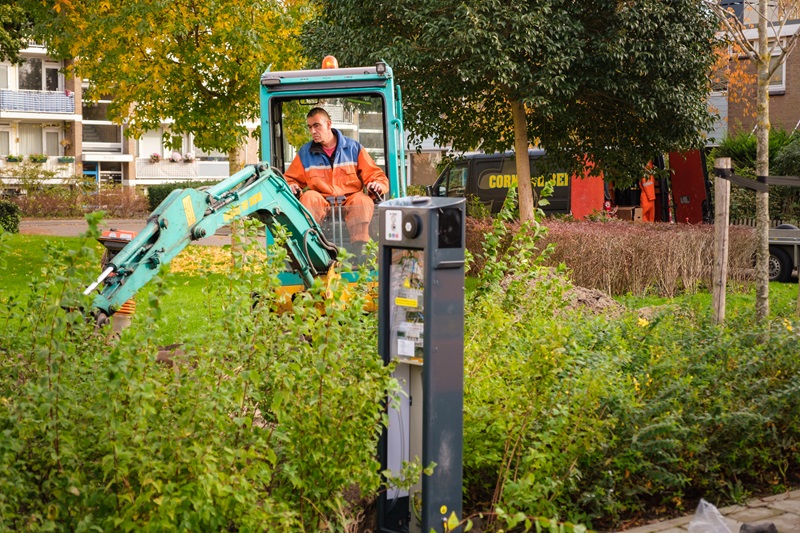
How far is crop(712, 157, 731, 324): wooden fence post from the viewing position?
27.1 feet

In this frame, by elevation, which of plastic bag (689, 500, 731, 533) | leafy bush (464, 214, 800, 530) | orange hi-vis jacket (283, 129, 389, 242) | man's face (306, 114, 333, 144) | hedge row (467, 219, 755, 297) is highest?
man's face (306, 114, 333, 144)

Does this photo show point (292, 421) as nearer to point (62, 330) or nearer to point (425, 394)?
point (425, 394)

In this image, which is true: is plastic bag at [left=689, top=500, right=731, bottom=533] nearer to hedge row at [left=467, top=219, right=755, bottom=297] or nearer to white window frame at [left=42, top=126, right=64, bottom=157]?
hedge row at [left=467, top=219, right=755, bottom=297]

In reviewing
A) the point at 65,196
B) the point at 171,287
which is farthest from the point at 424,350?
the point at 65,196

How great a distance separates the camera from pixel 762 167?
9.25m

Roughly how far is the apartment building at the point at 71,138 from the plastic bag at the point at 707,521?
4805 centimetres

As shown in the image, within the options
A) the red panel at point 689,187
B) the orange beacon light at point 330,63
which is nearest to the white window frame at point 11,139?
the red panel at point 689,187

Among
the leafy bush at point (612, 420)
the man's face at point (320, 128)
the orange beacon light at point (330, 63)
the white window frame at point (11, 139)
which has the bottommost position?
the leafy bush at point (612, 420)

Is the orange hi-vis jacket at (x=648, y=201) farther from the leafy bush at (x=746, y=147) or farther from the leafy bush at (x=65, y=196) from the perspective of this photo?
the leafy bush at (x=65, y=196)

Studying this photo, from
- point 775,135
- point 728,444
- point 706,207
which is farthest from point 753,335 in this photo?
point 775,135

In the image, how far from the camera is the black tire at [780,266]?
59.7 feet

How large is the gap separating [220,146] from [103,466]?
15053 millimetres

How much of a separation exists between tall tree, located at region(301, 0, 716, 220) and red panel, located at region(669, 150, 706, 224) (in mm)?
4475

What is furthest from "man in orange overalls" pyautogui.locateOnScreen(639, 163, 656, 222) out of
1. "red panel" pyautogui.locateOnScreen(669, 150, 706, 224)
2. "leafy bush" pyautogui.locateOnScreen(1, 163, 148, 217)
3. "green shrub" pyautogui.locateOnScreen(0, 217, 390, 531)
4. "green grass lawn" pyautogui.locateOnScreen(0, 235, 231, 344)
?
"leafy bush" pyautogui.locateOnScreen(1, 163, 148, 217)
